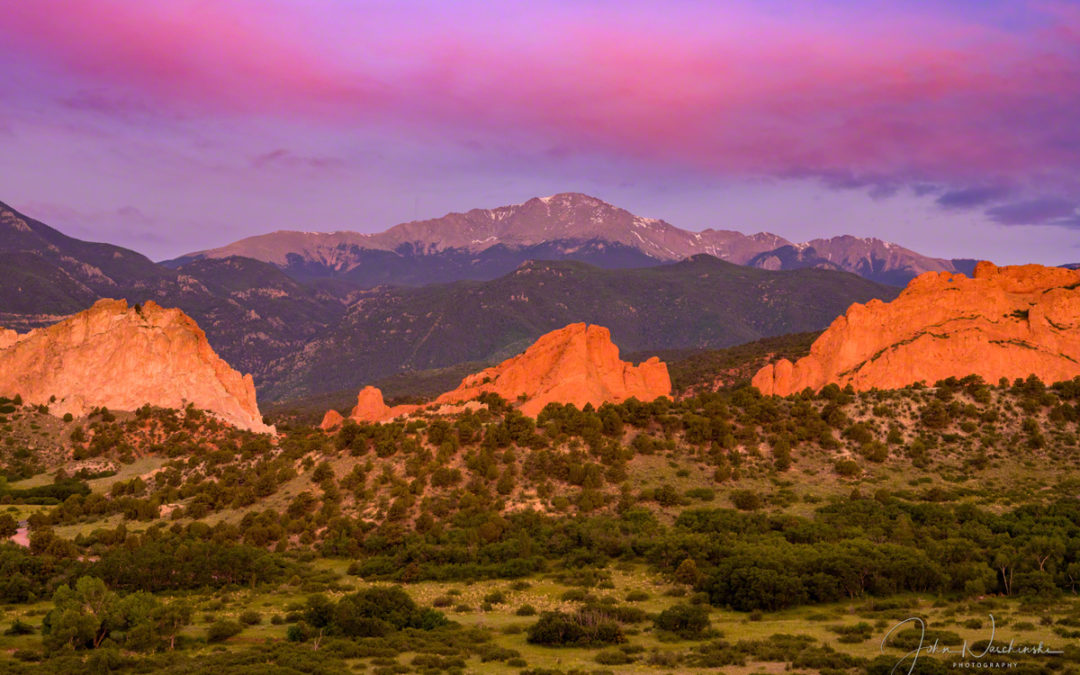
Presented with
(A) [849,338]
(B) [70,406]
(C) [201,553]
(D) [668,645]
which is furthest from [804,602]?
(B) [70,406]

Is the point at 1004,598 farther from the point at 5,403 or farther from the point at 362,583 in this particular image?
the point at 5,403

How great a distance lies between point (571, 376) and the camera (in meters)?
94.1

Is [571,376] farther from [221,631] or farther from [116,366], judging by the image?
[116,366]

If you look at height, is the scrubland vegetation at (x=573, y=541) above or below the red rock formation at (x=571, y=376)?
below

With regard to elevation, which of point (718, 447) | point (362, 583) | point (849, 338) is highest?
point (849, 338)

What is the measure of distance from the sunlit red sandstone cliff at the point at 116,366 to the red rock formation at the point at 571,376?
33.1 m

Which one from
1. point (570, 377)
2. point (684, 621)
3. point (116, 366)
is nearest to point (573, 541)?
point (684, 621)

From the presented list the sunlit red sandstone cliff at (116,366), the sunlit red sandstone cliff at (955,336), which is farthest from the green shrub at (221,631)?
the sunlit red sandstone cliff at (955,336)

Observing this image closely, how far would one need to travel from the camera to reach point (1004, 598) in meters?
42.3

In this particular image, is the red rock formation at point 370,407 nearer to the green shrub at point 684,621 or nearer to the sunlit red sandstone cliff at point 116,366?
the sunlit red sandstone cliff at point 116,366

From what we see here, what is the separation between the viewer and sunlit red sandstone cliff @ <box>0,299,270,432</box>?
107250mm

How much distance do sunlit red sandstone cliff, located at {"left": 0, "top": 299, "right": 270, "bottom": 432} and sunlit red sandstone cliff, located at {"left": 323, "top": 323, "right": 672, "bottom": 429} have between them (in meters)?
25.1

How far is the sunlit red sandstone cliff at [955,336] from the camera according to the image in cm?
9331

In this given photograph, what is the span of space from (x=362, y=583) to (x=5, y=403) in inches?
2981
